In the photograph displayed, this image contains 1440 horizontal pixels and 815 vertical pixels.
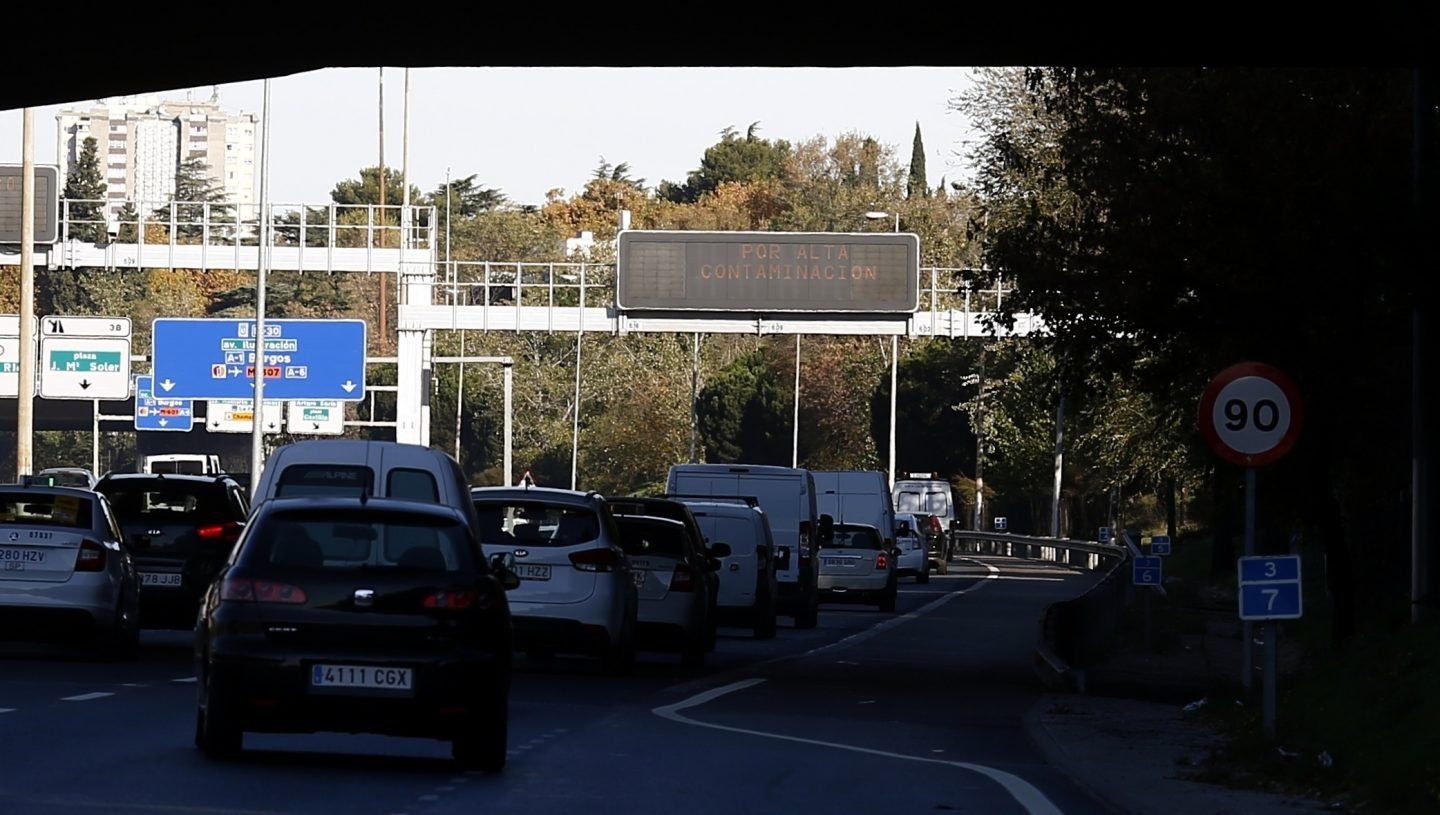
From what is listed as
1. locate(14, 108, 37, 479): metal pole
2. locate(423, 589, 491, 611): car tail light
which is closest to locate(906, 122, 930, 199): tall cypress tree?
locate(14, 108, 37, 479): metal pole

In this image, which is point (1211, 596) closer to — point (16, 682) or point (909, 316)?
point (909, 316)

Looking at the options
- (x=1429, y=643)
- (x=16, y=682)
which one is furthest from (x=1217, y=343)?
(x=16, y=682)

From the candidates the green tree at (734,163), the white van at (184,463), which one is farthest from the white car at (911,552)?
the green tree at (734,163)

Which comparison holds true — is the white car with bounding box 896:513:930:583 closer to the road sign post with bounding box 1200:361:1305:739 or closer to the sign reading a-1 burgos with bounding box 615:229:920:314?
the sign reading a-1 burgos with bounding box 615:229:920:314

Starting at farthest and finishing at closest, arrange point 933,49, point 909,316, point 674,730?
point 909,316 < point 933,49 < point 674,730

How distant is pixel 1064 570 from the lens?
2911 inches

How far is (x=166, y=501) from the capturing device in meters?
25.8

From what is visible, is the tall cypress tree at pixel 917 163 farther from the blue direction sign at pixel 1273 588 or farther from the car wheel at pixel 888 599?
A: the blue direction sign at pixel 1273 588

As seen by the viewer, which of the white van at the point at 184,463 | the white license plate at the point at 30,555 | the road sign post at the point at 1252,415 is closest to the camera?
the road sign post at the point at 1252,415

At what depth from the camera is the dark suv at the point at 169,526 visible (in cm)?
2534

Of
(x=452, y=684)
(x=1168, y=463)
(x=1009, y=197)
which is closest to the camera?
(x=452, y=684)

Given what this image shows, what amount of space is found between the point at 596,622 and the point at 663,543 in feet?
11.1

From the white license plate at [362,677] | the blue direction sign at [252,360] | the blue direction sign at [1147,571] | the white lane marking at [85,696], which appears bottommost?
the white lane marking at [85,696]

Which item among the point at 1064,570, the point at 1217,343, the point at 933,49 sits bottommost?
the point at 1064,570
